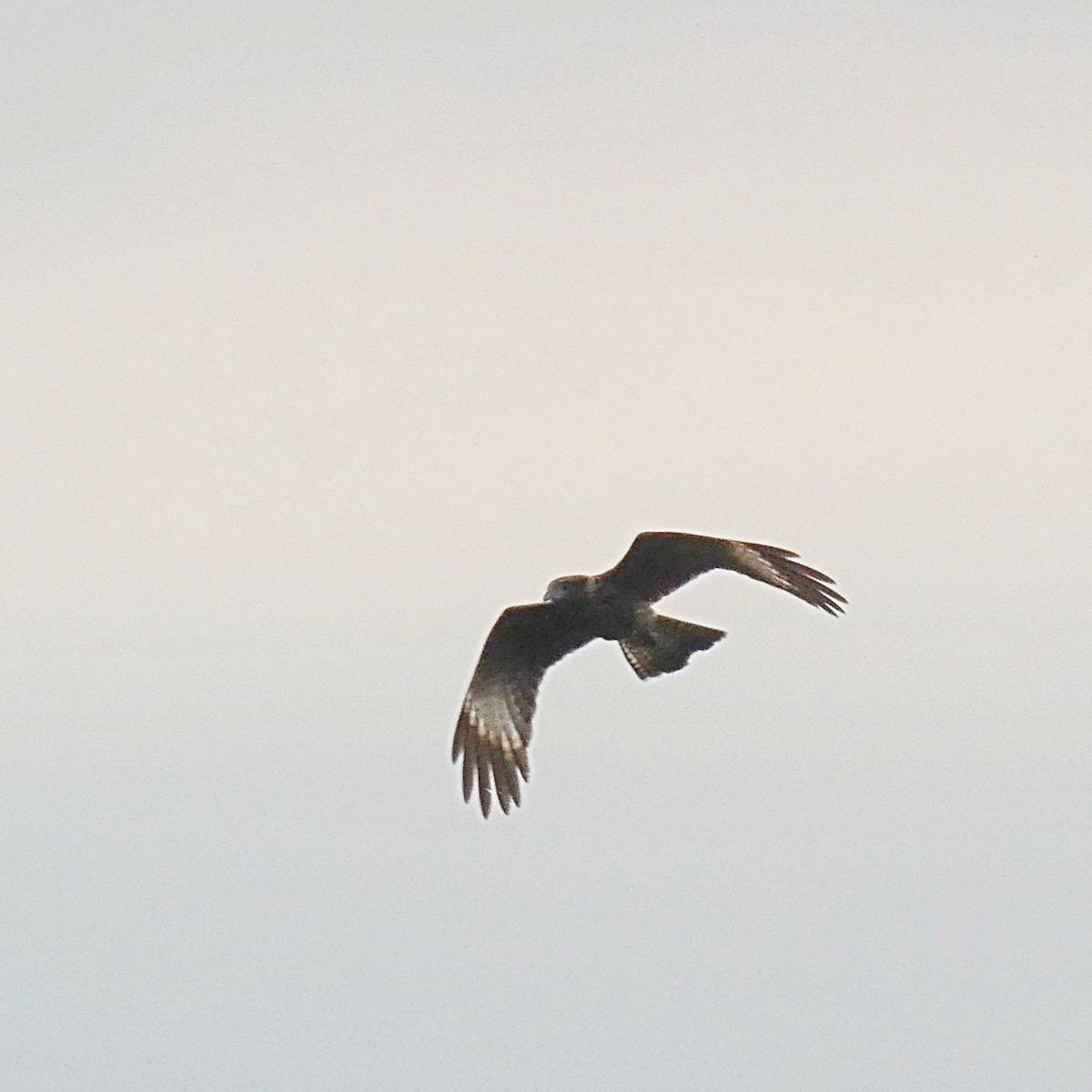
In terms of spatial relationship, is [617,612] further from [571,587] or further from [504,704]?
[504,704]

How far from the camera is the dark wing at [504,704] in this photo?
1775 centimetres

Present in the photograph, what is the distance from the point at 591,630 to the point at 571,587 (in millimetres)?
691

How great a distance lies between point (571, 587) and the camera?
16797mm

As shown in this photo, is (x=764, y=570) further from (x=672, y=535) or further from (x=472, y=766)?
(x=472, y=766)

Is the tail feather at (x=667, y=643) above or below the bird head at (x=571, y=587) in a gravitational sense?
below

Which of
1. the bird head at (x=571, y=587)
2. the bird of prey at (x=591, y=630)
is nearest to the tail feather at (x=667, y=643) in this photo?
the bird of prey at (x=591, y=630)

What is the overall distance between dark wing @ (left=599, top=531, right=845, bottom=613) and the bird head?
11cm

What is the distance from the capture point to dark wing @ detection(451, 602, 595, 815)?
58.2 feet

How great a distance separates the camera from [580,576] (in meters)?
16.8

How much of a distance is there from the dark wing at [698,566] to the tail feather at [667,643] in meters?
0.28

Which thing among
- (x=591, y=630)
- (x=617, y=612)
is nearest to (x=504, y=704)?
(x=591, y=630)

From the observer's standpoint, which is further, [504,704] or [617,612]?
[504,704]

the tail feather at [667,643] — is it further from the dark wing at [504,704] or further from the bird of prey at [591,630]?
the dark wing at [504,704]

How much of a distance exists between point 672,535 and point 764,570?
0.61m
